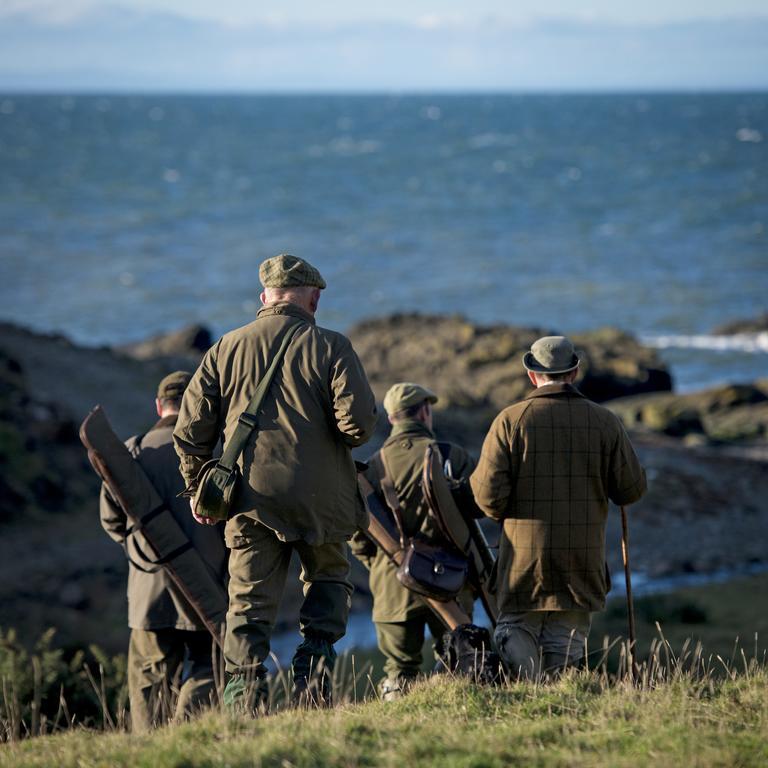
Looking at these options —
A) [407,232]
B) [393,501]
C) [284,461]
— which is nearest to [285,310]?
[284,461]

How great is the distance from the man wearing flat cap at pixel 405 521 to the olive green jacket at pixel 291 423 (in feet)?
3.88

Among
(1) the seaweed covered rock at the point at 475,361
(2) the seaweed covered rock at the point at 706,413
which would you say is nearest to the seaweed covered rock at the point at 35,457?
(1) the seaweed covered rock at the point at 475,361

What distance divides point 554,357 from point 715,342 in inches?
1079

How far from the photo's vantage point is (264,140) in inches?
4683

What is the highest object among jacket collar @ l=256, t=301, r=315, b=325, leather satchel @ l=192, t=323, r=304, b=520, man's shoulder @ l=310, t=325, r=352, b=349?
jacket collar @ l=256, t=301, r=315, b=325

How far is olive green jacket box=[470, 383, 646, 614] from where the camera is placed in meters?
5.70

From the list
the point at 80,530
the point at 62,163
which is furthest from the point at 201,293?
the point at 62,163

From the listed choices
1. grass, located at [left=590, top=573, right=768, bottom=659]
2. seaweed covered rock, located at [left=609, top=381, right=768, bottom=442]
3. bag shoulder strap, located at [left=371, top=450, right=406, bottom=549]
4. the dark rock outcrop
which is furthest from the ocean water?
bag shoulder strap, located at [left=371, top=450, right=406, bottom=549]

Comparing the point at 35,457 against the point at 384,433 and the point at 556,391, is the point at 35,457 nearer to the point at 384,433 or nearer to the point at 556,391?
the point at 384,433

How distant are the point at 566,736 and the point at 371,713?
2.94ft

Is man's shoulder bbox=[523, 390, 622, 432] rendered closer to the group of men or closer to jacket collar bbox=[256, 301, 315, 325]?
the group of men

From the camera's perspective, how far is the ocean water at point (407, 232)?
3666 centimetres

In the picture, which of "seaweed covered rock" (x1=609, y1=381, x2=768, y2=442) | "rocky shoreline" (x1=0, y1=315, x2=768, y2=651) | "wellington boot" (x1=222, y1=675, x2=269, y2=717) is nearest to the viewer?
"wellington boot" (x1=222, y1=675, x2=269, y2=717)

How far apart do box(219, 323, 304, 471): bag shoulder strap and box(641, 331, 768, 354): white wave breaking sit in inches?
1064
